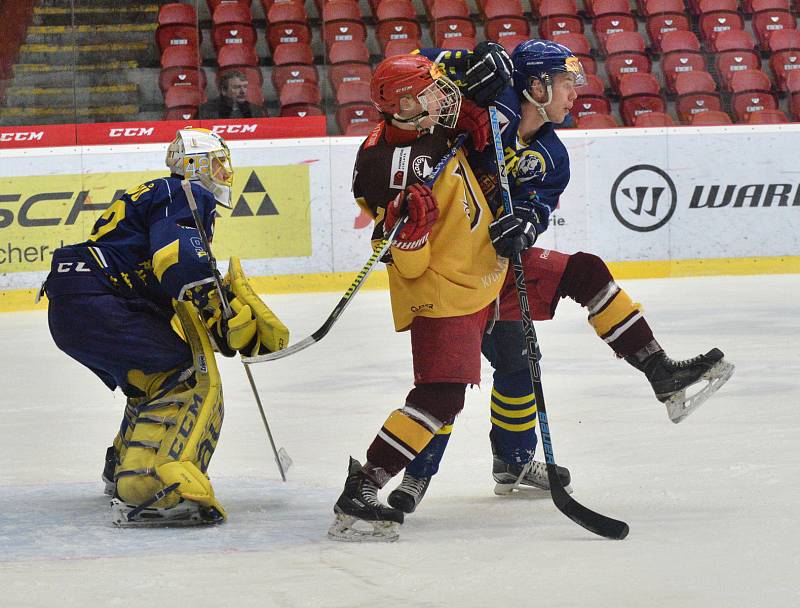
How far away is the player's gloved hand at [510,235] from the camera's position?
266 cm

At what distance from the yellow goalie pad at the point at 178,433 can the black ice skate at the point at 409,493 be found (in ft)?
1.21

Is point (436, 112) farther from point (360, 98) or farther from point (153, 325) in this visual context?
point (360, 98)

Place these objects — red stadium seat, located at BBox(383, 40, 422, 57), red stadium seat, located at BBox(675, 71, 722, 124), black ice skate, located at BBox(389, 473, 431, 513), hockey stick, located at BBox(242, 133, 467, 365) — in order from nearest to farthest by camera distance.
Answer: hockey stick, located at BBox(242, 133, 467, 365) → black ice skate, located at BBox(389, 473, 431, 513) → red stadium seat, located at BBox(675, 71, 722, 124) → red stadium seat, located at BBox(383, 40, 422, 57)

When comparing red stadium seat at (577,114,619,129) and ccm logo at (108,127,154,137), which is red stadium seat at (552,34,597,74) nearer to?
red stadium seat at (577,114,619,129)

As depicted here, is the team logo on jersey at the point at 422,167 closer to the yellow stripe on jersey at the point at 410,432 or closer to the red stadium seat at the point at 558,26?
the yellow stripe on jersey at the point at 410,432

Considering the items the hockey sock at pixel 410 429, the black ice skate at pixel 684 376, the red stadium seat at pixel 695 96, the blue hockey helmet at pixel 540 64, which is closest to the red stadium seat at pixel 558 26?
the red stadium seat at pixel 695 96

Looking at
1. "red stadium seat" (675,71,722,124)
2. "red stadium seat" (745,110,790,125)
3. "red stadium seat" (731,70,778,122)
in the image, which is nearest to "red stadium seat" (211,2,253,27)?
"red stadium seat" (675,71,722,124)

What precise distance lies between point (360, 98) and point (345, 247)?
100 centimetres

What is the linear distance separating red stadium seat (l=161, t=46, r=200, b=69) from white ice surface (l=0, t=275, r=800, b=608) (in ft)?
10.6

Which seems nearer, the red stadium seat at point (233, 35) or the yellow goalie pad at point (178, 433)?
the yellow goalie pad at point (178, 433)

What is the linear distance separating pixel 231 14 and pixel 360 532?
21.2ft

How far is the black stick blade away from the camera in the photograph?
248 centimetres

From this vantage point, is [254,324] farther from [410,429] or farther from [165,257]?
[410,429]

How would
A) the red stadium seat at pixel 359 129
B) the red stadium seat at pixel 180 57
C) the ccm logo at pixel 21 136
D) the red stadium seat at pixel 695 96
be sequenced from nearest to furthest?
the ccm logo at pixel 21 136, the red stadium seat at pixel 180 57, the red stadium seat at pixel 359 129, the red stadium seat at pixel 695 96
